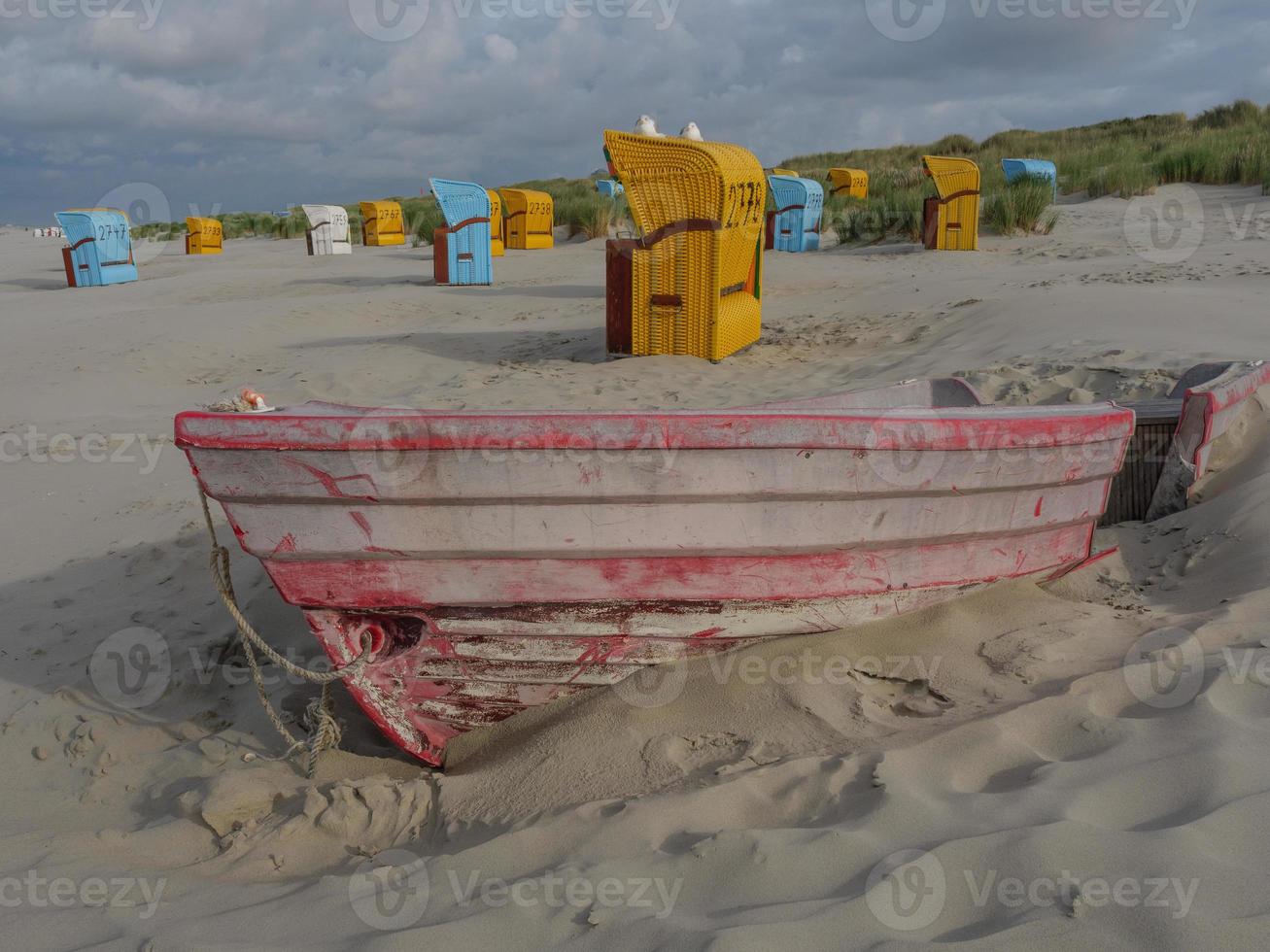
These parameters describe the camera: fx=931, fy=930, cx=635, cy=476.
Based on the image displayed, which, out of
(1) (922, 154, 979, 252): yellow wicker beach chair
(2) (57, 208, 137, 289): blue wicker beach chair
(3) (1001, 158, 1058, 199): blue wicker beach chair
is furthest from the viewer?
(2) (57, 208, 137, 289): blue wicker beach chair

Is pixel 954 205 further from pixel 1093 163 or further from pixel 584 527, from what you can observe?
pixel 584 527

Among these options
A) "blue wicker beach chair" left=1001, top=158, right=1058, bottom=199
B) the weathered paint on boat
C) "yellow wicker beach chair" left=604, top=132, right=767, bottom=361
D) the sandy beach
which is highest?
"blue wicker beach chair" left=1001, top=158, right=1058, bottom=199

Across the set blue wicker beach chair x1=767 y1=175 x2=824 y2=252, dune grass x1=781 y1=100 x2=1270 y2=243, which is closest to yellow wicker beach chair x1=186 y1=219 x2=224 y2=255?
blue wicker beach chair x1=767 y1=175 x2=824 y2=252

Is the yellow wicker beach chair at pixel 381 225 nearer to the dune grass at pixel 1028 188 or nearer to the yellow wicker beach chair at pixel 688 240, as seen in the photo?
the dune grass at pixel 1028 188

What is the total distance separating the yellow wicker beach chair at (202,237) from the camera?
79.7 feet

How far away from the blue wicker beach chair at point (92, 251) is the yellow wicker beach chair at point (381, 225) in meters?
7.36

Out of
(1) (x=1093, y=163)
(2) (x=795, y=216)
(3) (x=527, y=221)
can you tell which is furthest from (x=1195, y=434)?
(1) (x=1093, y=163)

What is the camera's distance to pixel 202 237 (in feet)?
79.9

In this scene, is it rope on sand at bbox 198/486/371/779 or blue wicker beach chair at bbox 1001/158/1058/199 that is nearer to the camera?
rope on sand at bbox 198/486/371/779

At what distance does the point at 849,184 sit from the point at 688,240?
1491cm

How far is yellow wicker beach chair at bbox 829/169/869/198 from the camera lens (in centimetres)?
2066

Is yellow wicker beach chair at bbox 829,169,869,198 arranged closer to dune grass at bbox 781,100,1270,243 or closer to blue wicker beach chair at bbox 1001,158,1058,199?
dune grass at bbox 781,100,1270,243

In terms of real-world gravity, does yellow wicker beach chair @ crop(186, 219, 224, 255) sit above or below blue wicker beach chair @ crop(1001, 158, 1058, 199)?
below

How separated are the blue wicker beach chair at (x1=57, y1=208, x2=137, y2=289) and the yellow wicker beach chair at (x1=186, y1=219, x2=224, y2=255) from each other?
731cm
